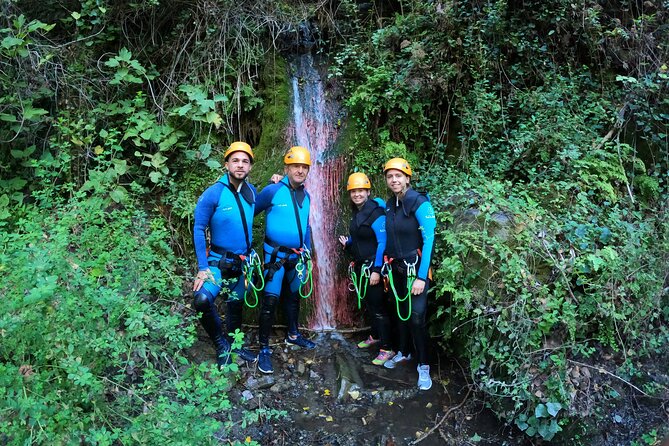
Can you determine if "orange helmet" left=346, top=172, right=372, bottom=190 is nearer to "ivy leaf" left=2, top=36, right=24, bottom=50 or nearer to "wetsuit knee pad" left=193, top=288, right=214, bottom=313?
"wetsuit knee pad" left=193, top=288, right=214, bottom=313

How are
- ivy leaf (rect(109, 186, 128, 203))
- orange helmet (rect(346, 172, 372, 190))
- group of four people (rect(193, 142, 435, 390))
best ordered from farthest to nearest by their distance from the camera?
ivy leaf (rect(109, 186, 128, 203)) < orange helmet (rect(346, 172, 372, 190)) < group of four people (rect(193, 142, 435, 390))

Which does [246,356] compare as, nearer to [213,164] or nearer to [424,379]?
[424,379]

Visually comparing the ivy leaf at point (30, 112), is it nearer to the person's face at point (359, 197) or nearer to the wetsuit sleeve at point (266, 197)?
the wetsuit sleeve at point (266, 197)

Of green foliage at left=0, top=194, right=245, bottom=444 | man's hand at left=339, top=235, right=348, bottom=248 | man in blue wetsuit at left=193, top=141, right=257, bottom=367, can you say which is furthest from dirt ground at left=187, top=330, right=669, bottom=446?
man's hand at left=339, top=235, right=348, bottom=248

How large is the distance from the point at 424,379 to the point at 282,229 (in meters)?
2.36

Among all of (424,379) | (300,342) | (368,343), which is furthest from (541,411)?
(300,342)

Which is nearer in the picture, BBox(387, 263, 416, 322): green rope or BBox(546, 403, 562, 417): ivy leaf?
BBox(546, 403, 562, 417): ivy leaf

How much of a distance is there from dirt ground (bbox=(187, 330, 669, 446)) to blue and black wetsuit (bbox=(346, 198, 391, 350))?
50 centimetres

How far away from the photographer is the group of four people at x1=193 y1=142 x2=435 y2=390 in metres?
4.84

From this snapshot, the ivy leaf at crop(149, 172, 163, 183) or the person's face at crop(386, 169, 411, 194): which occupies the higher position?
the ivy leaf at crop(149, 172, 163, 183)

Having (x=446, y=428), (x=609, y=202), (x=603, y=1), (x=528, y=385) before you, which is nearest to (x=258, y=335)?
(x=446, y=428)

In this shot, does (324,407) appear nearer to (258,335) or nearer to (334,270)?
(258,335)

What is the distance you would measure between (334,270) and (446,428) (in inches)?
102

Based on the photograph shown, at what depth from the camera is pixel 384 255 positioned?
17.4 ft
